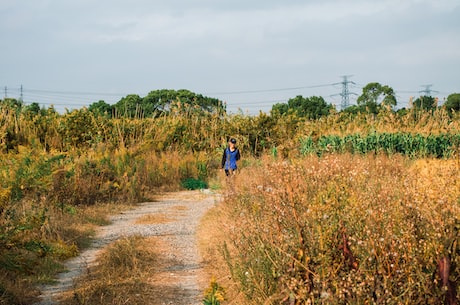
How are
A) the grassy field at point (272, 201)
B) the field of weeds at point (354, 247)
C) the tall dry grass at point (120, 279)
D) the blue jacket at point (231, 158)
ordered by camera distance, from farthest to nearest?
the blue jacket at point (231, 158), the tall dry grass at point (120, 279), the grassy field at point (272, 201), the field of weeds at point (354, 247)

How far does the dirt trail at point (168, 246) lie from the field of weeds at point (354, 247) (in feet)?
3.48

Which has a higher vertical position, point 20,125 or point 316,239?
point 20,125

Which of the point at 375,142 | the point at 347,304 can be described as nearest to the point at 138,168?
the point at 375,142

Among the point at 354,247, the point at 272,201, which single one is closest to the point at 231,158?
the point at 272,201

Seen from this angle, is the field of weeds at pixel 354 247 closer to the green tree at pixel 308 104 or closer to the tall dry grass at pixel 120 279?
the tall dry grass at pixel 120 279

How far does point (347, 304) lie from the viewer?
4262mm

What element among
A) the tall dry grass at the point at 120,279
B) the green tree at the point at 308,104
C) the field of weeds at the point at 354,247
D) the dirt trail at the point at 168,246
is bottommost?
the dirt trail at the point at 168,246

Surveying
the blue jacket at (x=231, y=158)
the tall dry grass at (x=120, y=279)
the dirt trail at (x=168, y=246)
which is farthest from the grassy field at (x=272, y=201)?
the blue jacket at (x=231, y=158)

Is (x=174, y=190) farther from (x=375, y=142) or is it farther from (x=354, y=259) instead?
(x=354, y=259)

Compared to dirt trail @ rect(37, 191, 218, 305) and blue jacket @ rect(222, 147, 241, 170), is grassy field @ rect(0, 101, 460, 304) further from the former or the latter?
blue jacket @ rect(222, 147, 241, 170)

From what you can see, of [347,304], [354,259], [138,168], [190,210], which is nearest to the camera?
[347,304]

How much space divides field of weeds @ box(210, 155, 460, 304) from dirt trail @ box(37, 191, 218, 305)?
1059mm

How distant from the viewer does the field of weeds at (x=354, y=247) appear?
4.15 metres

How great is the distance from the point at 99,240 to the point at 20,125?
37.4ft
